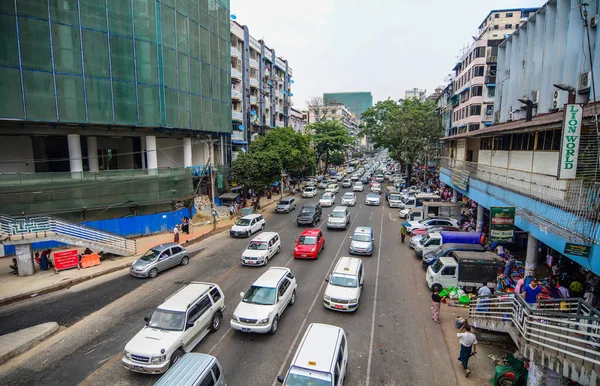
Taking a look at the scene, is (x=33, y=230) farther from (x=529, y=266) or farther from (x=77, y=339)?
(x=529, y=266)

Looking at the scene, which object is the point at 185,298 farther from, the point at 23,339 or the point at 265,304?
the point at 23,339

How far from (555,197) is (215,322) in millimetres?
13234

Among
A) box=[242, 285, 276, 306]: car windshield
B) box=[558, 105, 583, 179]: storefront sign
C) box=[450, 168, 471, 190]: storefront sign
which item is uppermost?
box=[558, 105, 583, 179]: storefront sign

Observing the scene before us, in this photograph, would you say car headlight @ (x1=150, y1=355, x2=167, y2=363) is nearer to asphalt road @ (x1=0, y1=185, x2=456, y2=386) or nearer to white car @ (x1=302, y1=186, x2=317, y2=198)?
asphalt road @ (x1=0, y1=185, x2=456, y2=386)

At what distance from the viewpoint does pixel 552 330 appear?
8.78m

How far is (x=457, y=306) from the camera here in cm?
1501

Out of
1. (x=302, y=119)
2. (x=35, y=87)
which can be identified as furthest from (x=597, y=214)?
(x=302, y=119)

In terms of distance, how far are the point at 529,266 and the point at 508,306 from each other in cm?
586

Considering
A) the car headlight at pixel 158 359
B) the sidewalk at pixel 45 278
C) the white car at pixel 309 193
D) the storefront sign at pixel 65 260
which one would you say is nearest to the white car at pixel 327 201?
the white car at pixel 309 193

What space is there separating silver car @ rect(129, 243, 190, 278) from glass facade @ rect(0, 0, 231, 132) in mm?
13068

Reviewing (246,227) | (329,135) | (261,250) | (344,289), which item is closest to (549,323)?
(344,289)

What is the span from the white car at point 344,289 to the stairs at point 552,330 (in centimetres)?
442

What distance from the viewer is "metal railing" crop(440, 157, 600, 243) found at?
10.1 m

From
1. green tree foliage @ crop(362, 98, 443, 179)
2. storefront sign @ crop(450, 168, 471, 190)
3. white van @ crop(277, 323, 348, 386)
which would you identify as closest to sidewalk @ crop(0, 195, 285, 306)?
white van @ crop(277, 323, 348, 386)
